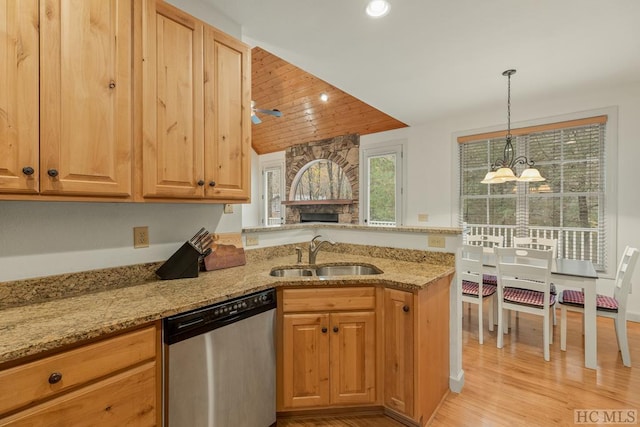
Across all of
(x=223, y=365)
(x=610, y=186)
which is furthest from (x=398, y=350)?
(x=610, y=186)

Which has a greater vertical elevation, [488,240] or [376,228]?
[376,228]

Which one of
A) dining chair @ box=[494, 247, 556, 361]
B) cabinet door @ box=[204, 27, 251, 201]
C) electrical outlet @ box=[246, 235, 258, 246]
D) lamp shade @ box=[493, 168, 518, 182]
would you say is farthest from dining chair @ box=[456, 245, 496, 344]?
cabinet door @ box=[204, 27, 251, 201]

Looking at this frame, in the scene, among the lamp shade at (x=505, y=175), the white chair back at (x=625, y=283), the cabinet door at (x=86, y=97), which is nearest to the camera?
the cabinet door at (x=86, y=97)

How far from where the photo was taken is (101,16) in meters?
1.41

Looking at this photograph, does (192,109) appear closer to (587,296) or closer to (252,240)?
(252,240)

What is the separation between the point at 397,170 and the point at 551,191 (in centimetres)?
220

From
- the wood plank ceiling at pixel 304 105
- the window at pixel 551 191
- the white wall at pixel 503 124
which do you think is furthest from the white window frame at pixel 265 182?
the window at pixel 551 191

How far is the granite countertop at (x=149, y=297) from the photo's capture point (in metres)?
1.06

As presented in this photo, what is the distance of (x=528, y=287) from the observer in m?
2.73

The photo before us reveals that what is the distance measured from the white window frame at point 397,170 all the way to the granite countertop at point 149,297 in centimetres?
300

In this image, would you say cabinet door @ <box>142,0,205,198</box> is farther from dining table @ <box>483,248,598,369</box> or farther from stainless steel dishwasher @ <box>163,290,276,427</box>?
dining table @ <box>483,248,598,369</box>

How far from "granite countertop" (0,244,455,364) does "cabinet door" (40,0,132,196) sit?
0.51 meters

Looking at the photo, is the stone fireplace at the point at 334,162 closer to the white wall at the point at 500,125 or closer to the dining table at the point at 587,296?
the white wall at the point at 500,125

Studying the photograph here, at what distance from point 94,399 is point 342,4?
2568mm
